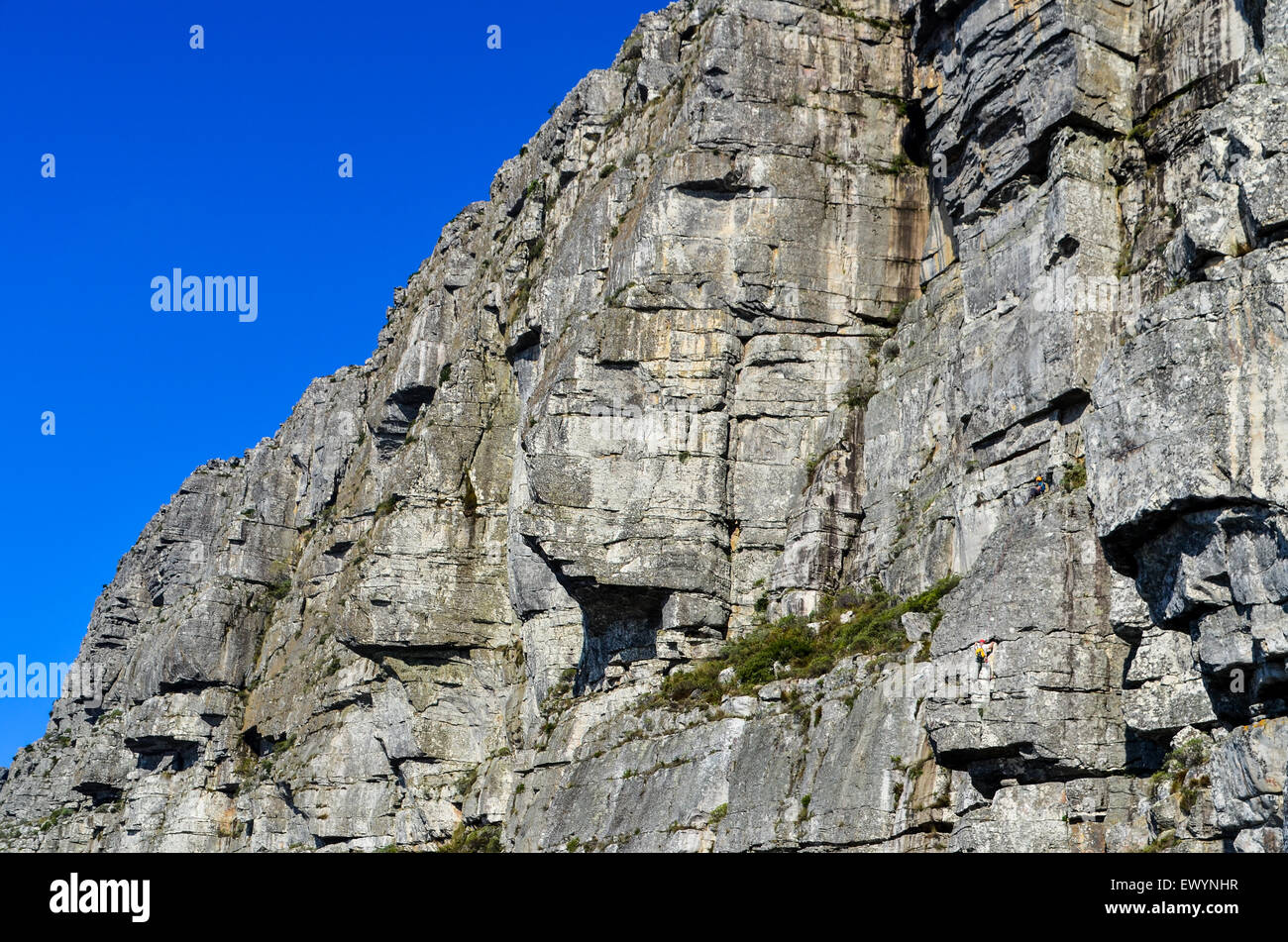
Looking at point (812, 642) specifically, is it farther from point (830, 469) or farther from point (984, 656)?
point (984, 656)

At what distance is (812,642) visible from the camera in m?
40.0

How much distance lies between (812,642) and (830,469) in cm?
620

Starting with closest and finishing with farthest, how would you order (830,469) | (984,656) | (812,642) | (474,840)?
(984,656)
(812,642)
(830,469)
(474,840)

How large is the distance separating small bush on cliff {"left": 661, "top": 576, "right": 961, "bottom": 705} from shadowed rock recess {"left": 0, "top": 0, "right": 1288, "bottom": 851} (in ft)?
0.96

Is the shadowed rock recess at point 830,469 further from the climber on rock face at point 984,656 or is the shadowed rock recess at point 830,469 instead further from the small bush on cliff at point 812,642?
the small bush on cliff at point 812,642

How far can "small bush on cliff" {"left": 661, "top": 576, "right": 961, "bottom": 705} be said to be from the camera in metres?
36.9

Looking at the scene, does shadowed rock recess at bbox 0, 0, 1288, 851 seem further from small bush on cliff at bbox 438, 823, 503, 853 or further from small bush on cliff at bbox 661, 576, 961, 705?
small bush on cliff at bbox 438, 823, 503, 853

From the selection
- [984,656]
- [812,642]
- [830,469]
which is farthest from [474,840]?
[984,656]

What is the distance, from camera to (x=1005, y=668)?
99.1 ft

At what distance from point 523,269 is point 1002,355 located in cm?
3054

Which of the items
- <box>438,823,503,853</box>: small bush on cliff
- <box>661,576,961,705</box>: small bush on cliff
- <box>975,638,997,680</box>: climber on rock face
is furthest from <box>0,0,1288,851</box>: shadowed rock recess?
<box>438,823,503,853</box>: small bush on cliff
